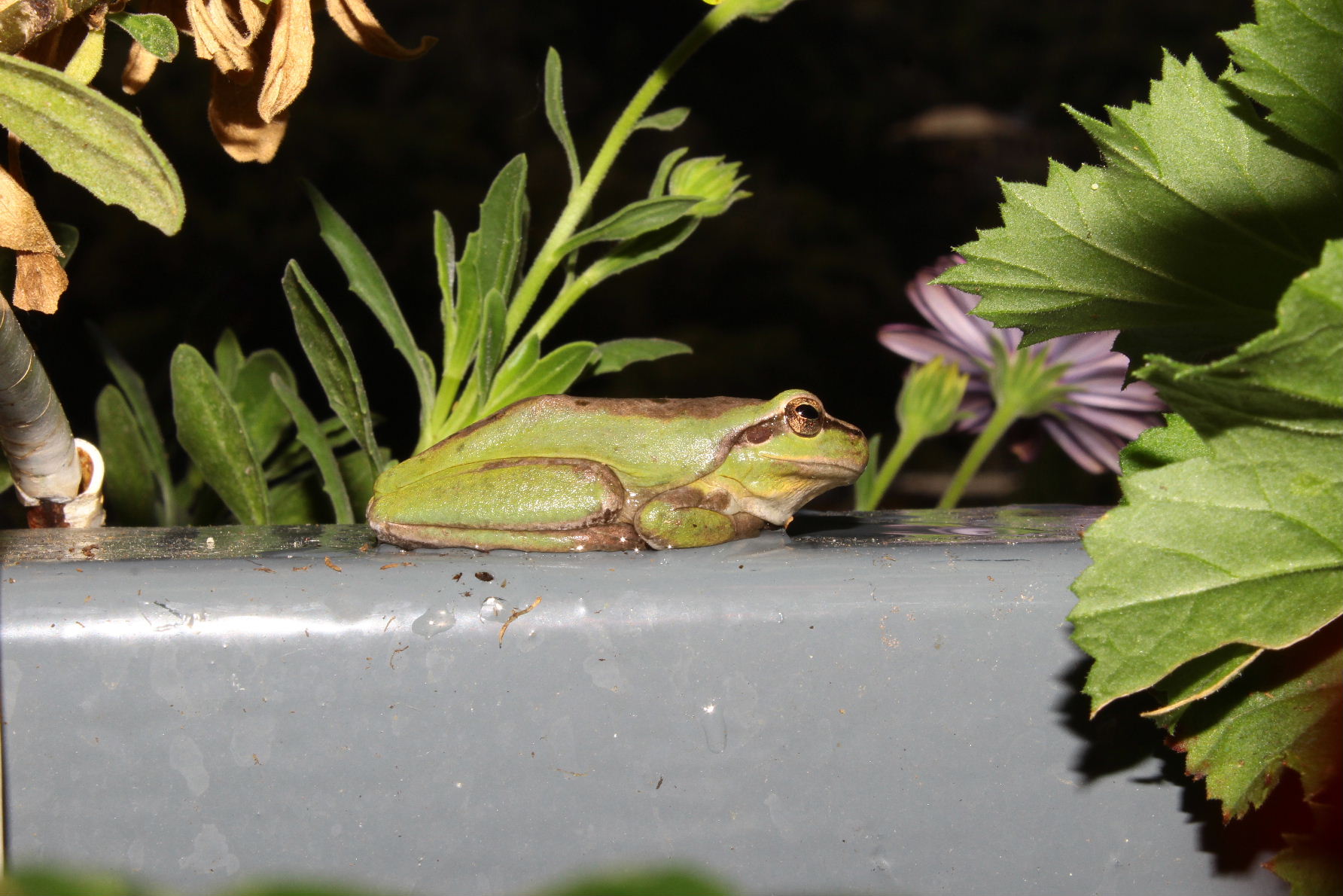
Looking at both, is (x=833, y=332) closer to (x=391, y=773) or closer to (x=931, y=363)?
(x=931, y=363)

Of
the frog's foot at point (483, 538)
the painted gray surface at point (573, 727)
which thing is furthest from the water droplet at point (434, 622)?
the frog's foot at point (483, 538)

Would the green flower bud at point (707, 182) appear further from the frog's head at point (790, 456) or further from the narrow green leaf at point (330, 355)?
the narrow green leaf at point (330, 355)

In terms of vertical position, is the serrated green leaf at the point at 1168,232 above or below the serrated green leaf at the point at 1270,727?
above

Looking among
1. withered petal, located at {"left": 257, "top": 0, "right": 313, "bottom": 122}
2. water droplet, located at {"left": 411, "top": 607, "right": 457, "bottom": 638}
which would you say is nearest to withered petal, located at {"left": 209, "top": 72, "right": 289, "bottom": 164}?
withered petal, located at {"left": 257, "top": 0, "right": 313, "bottom": 122}

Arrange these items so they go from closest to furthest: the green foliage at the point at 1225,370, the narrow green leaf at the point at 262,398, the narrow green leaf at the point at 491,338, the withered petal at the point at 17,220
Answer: the green foliage at the point at 1225,370 < the withered petal at the point at 17,220 < the narrow green leaf at the point at 491,338 < the narrow green leaf at the point at 262,398

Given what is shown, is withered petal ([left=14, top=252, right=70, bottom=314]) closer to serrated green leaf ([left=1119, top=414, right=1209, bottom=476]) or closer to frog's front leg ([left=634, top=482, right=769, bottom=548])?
frog's front leg ([left=634, top=482, right=769, bottom=548])

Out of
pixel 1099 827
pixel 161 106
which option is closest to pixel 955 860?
pixel 1099 827
